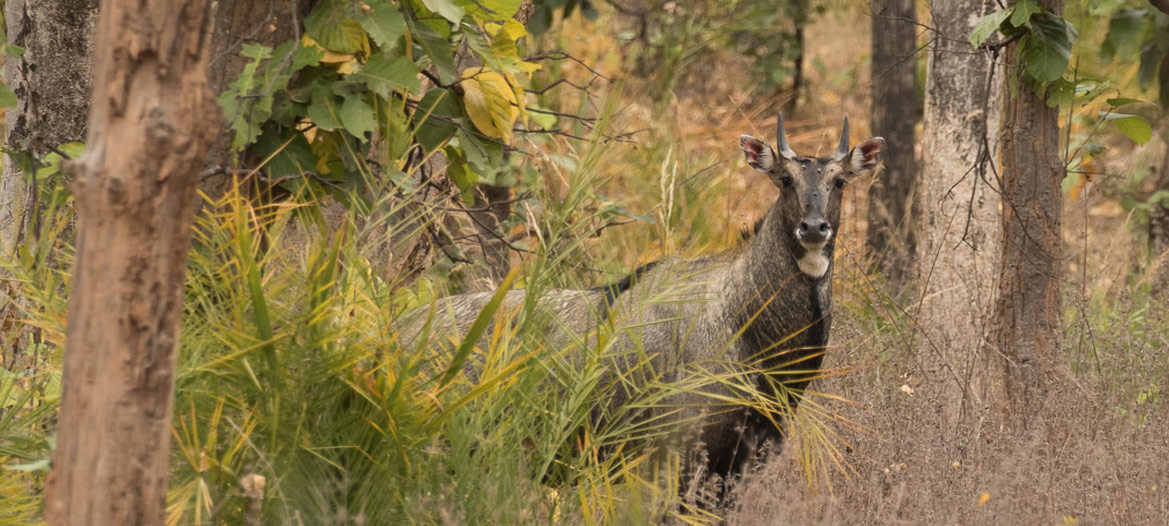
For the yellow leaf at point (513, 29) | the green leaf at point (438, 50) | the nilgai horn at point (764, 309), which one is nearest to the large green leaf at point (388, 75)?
the green leaf at point (438, 50)

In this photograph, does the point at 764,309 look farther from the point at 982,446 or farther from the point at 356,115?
the point at 356,115

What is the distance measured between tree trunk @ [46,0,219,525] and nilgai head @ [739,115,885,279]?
2891 millimetres

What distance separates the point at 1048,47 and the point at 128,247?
3743 mm

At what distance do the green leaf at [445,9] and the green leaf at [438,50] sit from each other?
0.21 m

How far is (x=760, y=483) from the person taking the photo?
4.57 m

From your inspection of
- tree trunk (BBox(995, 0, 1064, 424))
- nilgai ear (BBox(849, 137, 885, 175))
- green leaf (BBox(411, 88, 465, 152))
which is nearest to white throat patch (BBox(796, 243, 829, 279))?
nilgai ear (BBox(849, 137, 885, 175))

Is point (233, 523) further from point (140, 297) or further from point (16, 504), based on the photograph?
point (140, 297)

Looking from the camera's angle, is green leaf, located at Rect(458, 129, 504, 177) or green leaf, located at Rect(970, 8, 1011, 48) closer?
green leaf, located at Rect(458, 129, 504, 177)

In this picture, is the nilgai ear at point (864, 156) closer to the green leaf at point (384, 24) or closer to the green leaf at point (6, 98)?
the green leaf at point (384, 24)

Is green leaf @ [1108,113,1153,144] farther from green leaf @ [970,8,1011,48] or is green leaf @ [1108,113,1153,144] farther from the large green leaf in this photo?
the large green leaf

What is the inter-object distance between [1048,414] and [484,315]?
288 centimetres

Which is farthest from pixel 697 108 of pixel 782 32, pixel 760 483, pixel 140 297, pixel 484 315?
pixel 140 297

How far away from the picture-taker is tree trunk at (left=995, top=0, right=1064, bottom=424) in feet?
16.9

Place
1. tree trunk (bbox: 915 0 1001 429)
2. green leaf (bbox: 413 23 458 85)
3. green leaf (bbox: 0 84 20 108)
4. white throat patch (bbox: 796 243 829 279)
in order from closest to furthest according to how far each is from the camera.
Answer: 1. green leaf (bbox: 0 84 20 108)
2. green leaf (bbox: 413 23 458 85)
3. white throat patch (bbox: 796 243 829 279)
4. tree trunk (bbox: 915 0 1001 429)
